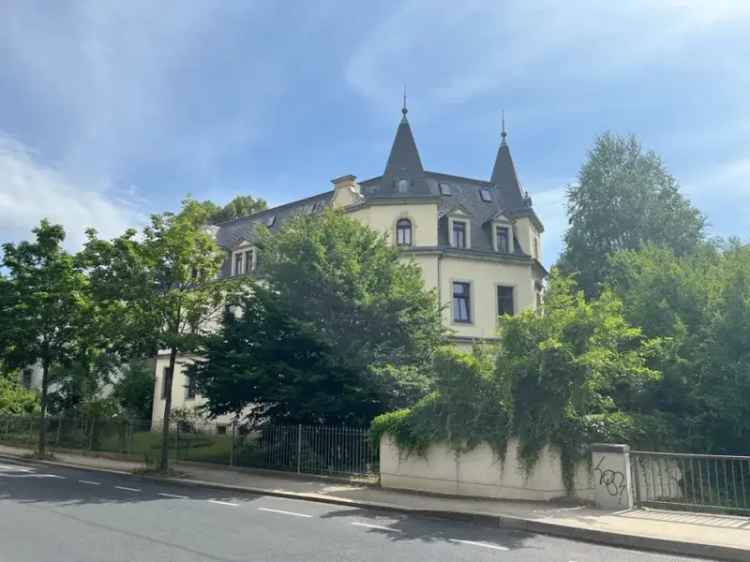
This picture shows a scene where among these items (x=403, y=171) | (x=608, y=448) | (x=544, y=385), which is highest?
(x=403, y=171)

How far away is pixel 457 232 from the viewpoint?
3022 centimetres

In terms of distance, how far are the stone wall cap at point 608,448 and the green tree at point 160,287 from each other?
11878 millimetres

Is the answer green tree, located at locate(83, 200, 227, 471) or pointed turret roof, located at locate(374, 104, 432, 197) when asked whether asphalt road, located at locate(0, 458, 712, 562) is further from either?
pointed turret roof, located at locate(374, 104, 432, 197)

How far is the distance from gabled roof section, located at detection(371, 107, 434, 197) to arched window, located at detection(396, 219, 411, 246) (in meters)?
1.26

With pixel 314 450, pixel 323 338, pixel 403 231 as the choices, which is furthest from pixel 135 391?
pixel 314 450

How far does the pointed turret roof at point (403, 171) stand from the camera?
29.8 meters

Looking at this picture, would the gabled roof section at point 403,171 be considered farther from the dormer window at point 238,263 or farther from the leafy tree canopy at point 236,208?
the leafy tree canopy at point 236,208

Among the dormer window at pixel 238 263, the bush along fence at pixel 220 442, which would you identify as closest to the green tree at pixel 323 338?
the bush along fence at pixel 220 442

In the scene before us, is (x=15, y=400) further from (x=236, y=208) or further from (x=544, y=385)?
(x=544, y=385)

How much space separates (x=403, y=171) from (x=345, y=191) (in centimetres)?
321

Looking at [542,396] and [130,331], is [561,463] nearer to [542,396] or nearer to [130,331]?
[542,396]

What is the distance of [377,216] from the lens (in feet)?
96.0

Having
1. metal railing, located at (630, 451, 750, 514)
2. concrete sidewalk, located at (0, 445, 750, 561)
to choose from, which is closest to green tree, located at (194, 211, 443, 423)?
concrete sidewalk, located at (0, 445, 750, 561)

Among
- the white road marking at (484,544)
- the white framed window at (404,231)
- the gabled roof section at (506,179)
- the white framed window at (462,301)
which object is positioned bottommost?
the white road marking at (484,544)
